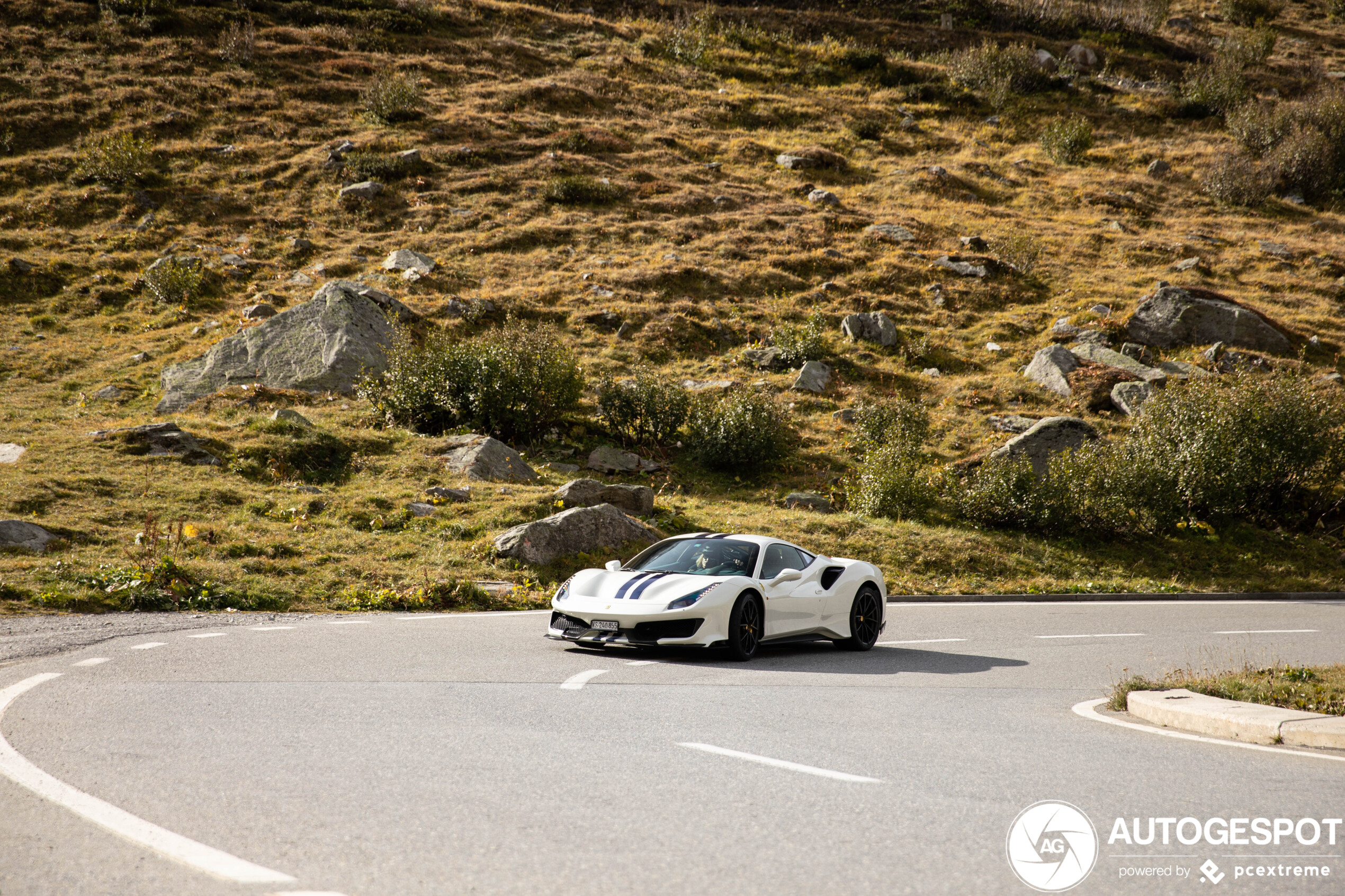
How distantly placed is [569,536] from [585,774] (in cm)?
1075

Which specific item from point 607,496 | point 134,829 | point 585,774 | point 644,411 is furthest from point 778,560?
point 644,411

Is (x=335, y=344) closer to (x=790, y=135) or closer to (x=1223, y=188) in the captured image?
(x=790, y=135)

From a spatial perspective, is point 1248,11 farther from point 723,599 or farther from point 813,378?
point 723,599

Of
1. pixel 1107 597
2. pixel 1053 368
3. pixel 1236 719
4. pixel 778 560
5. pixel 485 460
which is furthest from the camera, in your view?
pixel 1053 368

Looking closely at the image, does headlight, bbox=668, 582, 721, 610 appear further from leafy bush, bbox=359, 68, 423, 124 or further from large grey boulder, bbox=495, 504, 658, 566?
leafy bush, bbox=359, 68, 423, 124

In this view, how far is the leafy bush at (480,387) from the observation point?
2230 cm

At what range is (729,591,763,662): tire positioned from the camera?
31.6 ft

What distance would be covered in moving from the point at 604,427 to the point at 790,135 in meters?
28.8

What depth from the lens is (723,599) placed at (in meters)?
9.52

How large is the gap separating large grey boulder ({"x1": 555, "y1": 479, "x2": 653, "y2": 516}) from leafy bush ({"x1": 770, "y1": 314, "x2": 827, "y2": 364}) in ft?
37.1

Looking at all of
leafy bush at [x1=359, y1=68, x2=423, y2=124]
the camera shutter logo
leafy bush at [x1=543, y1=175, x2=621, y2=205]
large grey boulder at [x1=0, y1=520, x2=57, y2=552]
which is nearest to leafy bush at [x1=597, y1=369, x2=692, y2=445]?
large grey boulder at [x1=0, y1=520, x2=57, y2=552]

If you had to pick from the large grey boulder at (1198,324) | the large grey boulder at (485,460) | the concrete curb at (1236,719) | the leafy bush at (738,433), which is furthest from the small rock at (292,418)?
the large grey boulder at (1198,324)

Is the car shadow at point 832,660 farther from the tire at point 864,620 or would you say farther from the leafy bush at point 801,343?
the leafy bush at point 801,343

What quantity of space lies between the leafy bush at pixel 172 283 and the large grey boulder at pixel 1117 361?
1087 inches
